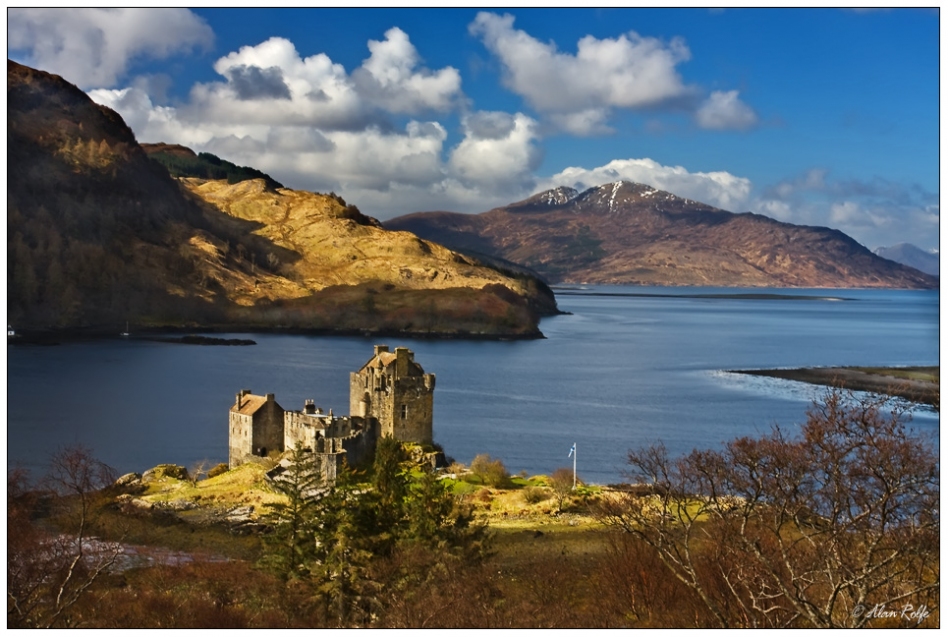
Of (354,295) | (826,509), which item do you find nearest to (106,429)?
(826,509)

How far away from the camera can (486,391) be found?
92.6 m

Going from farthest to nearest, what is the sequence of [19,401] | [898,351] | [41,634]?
[898,351] → [19,401] → [41,634]

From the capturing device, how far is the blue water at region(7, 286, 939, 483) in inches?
2557

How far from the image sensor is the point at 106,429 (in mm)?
70688

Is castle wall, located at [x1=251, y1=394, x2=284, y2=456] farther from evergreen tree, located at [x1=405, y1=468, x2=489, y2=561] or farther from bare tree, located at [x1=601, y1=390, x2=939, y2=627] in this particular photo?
bare tree, located at [x1=601, y1=390, x2=939, y2=627]

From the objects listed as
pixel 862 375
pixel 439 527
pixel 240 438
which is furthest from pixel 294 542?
pixel 862 375

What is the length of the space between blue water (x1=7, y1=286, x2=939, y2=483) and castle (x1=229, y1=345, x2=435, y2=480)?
9947 mm

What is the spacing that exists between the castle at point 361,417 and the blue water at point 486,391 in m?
9.95

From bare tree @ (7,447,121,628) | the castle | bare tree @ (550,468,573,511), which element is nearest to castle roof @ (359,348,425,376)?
the castle

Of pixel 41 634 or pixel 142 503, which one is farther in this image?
pixel 142 503

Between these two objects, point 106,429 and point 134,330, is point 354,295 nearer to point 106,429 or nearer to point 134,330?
point 134,330

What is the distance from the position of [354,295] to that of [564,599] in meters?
167

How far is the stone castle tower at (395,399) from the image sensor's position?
160ft

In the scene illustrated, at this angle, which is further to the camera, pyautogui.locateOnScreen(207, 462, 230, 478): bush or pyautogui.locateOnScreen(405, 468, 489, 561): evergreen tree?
pyautogui.locateOnScreen(207, 462, 230, 478): bush
